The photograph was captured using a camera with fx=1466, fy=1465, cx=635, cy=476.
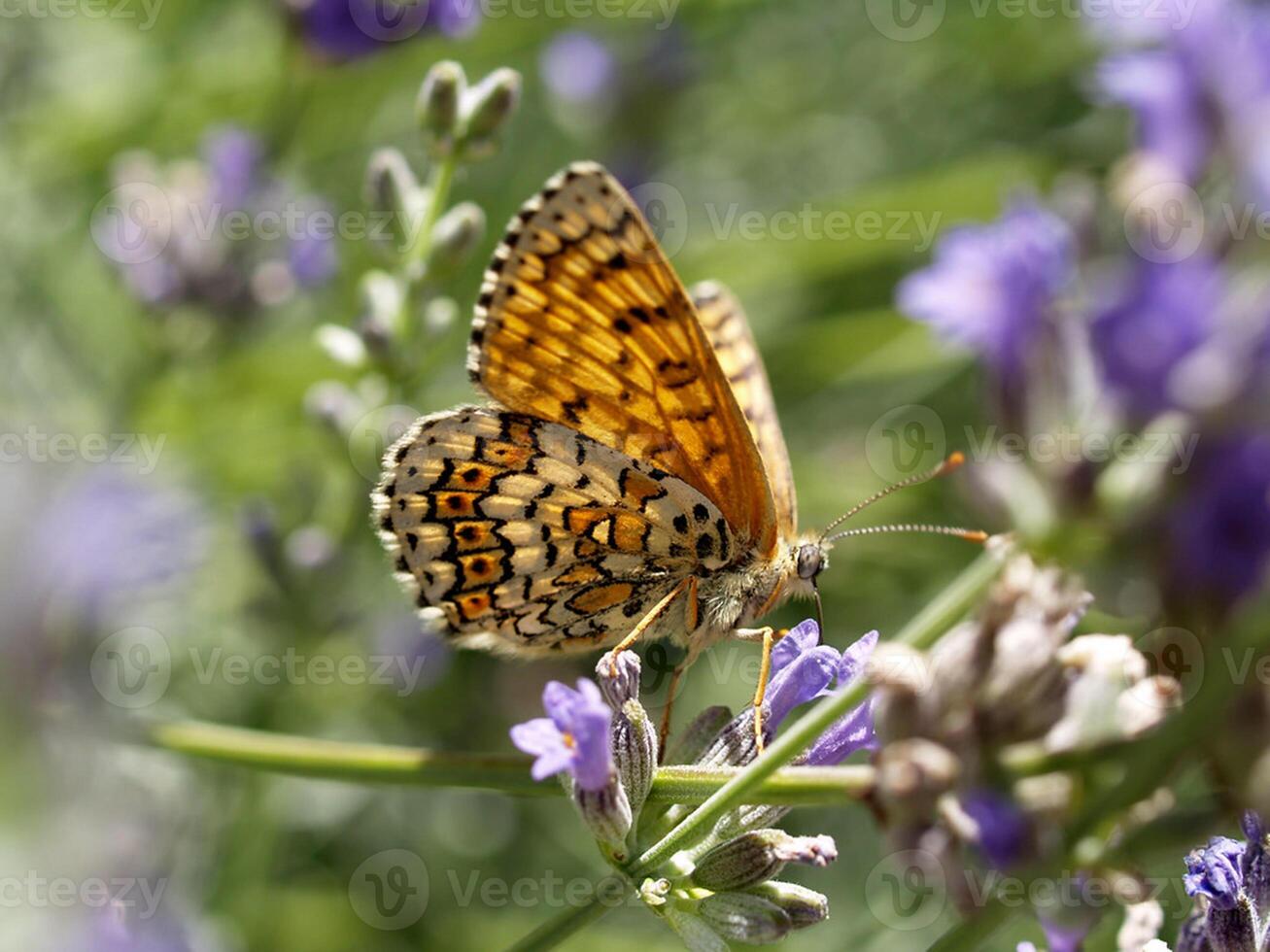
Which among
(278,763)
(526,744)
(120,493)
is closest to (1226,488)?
(526,744)

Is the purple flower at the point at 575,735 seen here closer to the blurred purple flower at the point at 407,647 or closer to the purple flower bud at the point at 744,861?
the purple flower bud at the point at 744,861

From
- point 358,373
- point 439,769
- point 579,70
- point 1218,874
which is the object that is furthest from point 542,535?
point 579,70

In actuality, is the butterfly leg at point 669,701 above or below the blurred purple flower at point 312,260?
below

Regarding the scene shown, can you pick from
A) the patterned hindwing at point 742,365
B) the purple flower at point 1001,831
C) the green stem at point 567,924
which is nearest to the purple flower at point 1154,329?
the purple flower at point 1001,831

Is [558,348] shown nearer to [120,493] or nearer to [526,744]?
[526,744]

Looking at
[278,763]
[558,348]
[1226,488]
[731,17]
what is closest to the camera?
[1226,488]

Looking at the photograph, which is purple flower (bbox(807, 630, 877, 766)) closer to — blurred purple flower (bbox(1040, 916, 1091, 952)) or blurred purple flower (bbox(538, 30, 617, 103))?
blurred purple flower (bbox(1040, 916, 1091, 952))

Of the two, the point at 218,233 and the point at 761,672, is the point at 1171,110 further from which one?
the point at 218,233

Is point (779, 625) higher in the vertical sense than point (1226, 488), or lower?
lower
